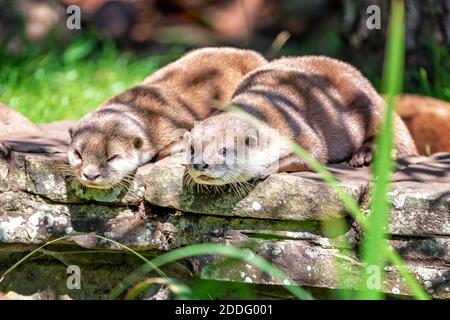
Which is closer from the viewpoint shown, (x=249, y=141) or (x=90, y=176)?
(x=90, y=176)

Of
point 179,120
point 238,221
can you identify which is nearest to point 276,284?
point 238,221

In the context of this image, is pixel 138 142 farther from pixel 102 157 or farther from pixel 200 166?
pixel 200 166

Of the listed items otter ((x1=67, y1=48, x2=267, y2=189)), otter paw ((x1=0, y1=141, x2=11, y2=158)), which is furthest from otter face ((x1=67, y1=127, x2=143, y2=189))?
otter paw ((x1=0, y1=141, x2=11, y2=158))

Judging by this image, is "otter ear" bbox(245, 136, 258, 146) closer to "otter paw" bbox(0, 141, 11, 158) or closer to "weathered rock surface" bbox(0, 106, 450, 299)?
"weathered rock surface" bbox(0, 106, 450, 299)

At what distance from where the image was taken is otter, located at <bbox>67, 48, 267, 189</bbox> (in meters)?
4.67

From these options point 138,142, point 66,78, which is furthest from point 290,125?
point 66,78

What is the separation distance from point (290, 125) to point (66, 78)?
113 inches

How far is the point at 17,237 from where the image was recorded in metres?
4.59

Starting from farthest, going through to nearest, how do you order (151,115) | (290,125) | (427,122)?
(427,122) → (151,115) → (290,125)

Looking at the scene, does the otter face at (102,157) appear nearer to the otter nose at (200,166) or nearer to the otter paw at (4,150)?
the otter paw at (4,150)

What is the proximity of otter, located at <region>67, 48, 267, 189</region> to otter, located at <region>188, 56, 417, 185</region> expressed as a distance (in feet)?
1.14

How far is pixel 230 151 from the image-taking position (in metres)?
4.45

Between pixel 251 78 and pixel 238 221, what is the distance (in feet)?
4.62
